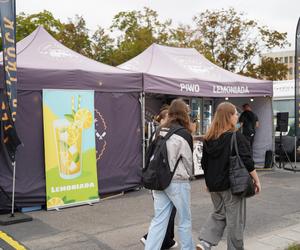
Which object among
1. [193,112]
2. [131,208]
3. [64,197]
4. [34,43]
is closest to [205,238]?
[131,208]

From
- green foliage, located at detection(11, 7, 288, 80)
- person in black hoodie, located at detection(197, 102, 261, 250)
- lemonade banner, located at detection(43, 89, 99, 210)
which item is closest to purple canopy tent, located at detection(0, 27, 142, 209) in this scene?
lemonade banner, located at detection(43, 89, 99, 210)

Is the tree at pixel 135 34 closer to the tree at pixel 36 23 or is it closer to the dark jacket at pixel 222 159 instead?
the tree at pixel 36 23

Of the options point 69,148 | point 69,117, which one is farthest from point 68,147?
point 69,117

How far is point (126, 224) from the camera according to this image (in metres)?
5.90

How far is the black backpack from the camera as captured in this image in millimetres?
3924

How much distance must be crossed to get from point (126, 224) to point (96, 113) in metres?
2.41

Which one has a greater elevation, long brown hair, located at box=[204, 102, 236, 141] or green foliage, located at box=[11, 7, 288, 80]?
green foliage, located at box=[11, 7, 288, 80]

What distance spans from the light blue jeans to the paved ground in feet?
2.99

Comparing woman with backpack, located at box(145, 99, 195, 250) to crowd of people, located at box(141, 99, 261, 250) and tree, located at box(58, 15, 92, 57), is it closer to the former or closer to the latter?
crowd of people, located at box(141, 99, 261, 250)

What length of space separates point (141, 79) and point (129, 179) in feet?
6.61

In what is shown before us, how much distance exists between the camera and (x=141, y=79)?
8133 mm

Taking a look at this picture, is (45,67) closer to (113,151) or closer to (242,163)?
(113,151)

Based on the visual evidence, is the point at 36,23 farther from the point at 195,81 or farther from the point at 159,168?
the point at 159,168

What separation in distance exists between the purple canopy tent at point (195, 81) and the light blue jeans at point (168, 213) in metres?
4.35
